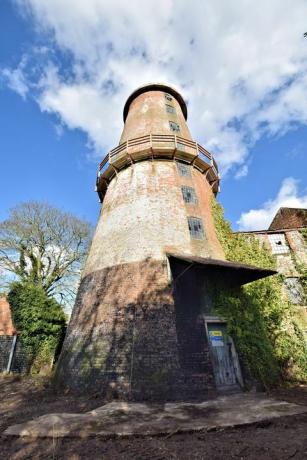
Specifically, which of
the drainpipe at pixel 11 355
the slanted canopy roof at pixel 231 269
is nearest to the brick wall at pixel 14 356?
the drainpipe at pixel 11 355

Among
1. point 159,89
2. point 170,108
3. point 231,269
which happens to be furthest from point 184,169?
point 159,89

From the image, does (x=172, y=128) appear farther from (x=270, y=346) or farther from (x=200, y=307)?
(x=270, y=346)

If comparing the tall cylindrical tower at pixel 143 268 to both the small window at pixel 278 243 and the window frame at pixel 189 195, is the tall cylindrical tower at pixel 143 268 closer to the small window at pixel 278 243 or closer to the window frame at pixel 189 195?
the window frame at pixel 189 195

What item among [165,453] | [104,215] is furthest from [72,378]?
[104,215]

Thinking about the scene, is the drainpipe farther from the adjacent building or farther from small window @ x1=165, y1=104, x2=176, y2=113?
small window @ x1=165, y1=104, x2=176, y2=113

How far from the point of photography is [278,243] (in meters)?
16.5

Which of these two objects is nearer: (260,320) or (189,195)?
(260,320)

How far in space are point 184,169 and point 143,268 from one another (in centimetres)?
705

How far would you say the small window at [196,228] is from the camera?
12.8 m

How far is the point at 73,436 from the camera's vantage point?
17.6ft

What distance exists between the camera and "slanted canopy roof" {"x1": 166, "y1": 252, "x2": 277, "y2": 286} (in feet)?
31.5

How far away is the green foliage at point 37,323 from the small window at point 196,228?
9088 millimetres

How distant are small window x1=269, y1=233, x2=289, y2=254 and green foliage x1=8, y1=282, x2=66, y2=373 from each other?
44.4 ft

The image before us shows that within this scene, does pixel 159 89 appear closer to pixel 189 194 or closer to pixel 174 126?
pixel 174 126
